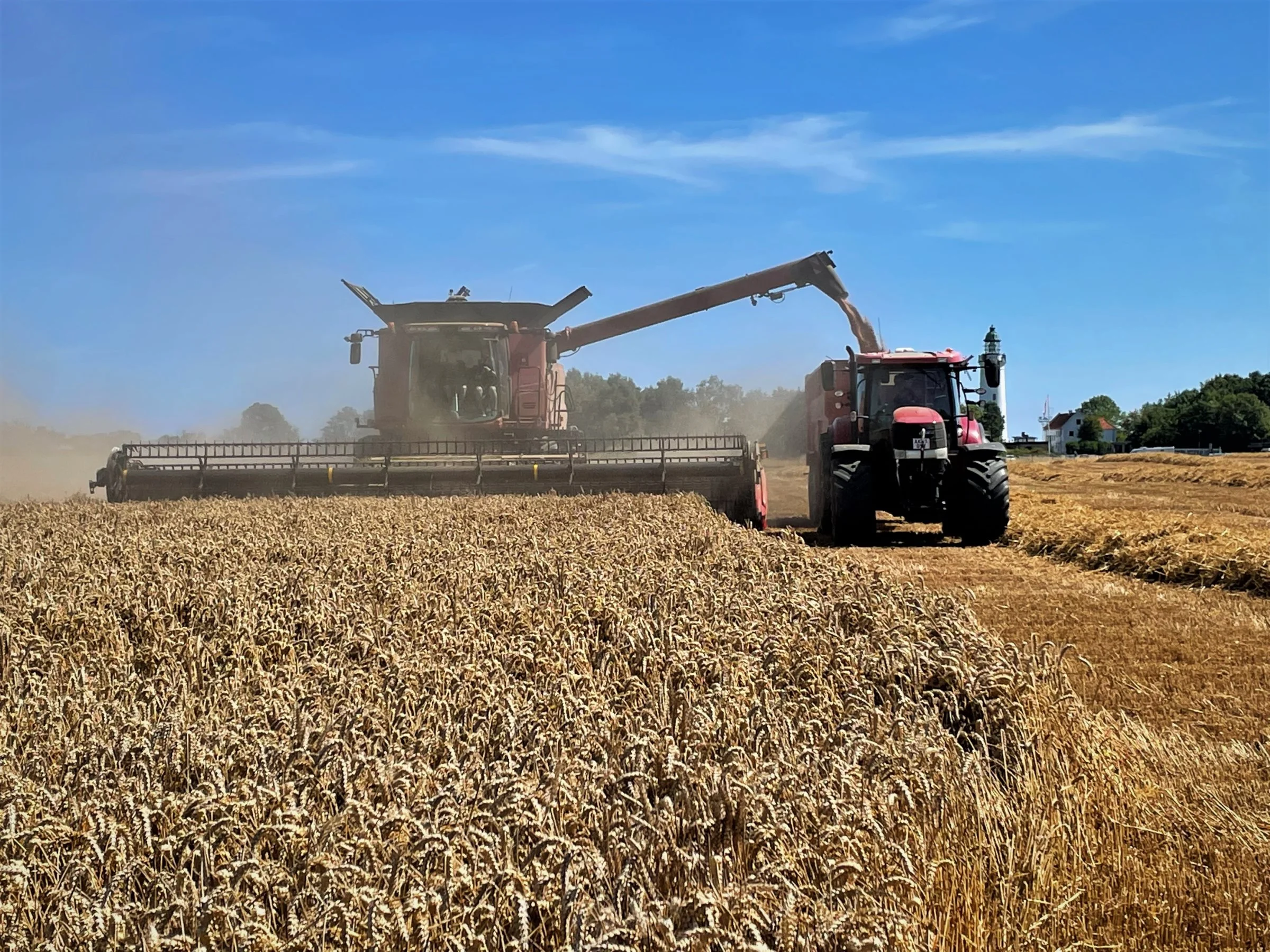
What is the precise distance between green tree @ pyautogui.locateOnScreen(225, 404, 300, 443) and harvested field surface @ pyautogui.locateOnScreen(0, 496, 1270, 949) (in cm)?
1797

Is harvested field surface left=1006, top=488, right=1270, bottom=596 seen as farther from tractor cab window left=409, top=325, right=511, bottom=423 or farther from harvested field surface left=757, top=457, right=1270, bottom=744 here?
tractor cab window left=409, top=325, right=511, bottom=423

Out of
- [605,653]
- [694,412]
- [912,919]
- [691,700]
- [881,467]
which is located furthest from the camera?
[694,412]

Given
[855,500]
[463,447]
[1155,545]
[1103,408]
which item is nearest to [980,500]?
[855,500]

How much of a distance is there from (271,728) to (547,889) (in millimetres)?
1446

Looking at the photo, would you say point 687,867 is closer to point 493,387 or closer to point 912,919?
point 912,919

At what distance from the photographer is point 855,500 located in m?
13.8

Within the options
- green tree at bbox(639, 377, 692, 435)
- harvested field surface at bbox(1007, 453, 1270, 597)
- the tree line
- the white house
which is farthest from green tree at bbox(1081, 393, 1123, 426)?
harvested field surface at bbox(1007, 453, 1270, 597)

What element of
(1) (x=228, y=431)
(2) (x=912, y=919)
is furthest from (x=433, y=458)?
(1) (x=228, y=431)

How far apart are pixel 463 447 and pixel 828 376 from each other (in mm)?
5071

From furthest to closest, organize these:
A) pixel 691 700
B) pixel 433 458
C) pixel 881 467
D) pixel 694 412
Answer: pixel 694 412 → pixel 433 458 → pixel 881 467 → pixel 691 700

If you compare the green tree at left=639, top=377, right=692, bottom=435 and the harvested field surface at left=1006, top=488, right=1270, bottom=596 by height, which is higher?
the green tree at left=639, top=377, right=692, bottom=435

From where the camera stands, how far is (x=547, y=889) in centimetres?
232

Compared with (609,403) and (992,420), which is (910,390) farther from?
(609,403)

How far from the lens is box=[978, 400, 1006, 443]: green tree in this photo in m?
15.2
